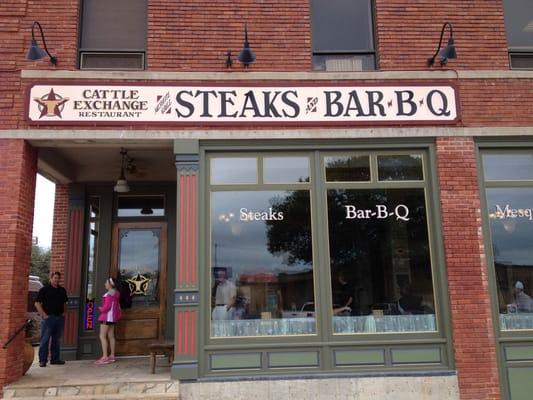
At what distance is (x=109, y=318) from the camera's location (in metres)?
9.15

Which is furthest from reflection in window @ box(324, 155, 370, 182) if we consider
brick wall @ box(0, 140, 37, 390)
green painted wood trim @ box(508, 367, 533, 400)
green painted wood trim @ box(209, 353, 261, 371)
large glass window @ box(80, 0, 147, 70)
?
brick wall @ box(0, 140, 37, 390)

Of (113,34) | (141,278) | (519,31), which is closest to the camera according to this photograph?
(113,34)

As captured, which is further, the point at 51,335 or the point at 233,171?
the point at 51,335

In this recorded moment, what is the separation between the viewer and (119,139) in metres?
7.82

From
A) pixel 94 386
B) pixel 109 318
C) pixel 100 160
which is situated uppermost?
pixel 100 160

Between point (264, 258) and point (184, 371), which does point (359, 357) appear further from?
point (184, 371)

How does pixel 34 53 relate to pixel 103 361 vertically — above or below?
above

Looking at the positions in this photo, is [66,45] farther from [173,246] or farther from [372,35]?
[372,35]

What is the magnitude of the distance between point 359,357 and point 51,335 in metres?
5.44

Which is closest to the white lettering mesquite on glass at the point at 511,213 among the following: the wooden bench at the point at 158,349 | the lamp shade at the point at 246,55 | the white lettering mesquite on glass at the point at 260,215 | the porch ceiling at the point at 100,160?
the white lettering mesquite on glass at the point at 260,215

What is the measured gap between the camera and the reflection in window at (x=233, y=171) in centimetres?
798

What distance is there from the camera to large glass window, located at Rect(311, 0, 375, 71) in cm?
845

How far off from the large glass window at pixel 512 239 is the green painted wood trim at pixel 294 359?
300 cm

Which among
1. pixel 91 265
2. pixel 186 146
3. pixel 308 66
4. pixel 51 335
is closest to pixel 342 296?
pixel 186 146
